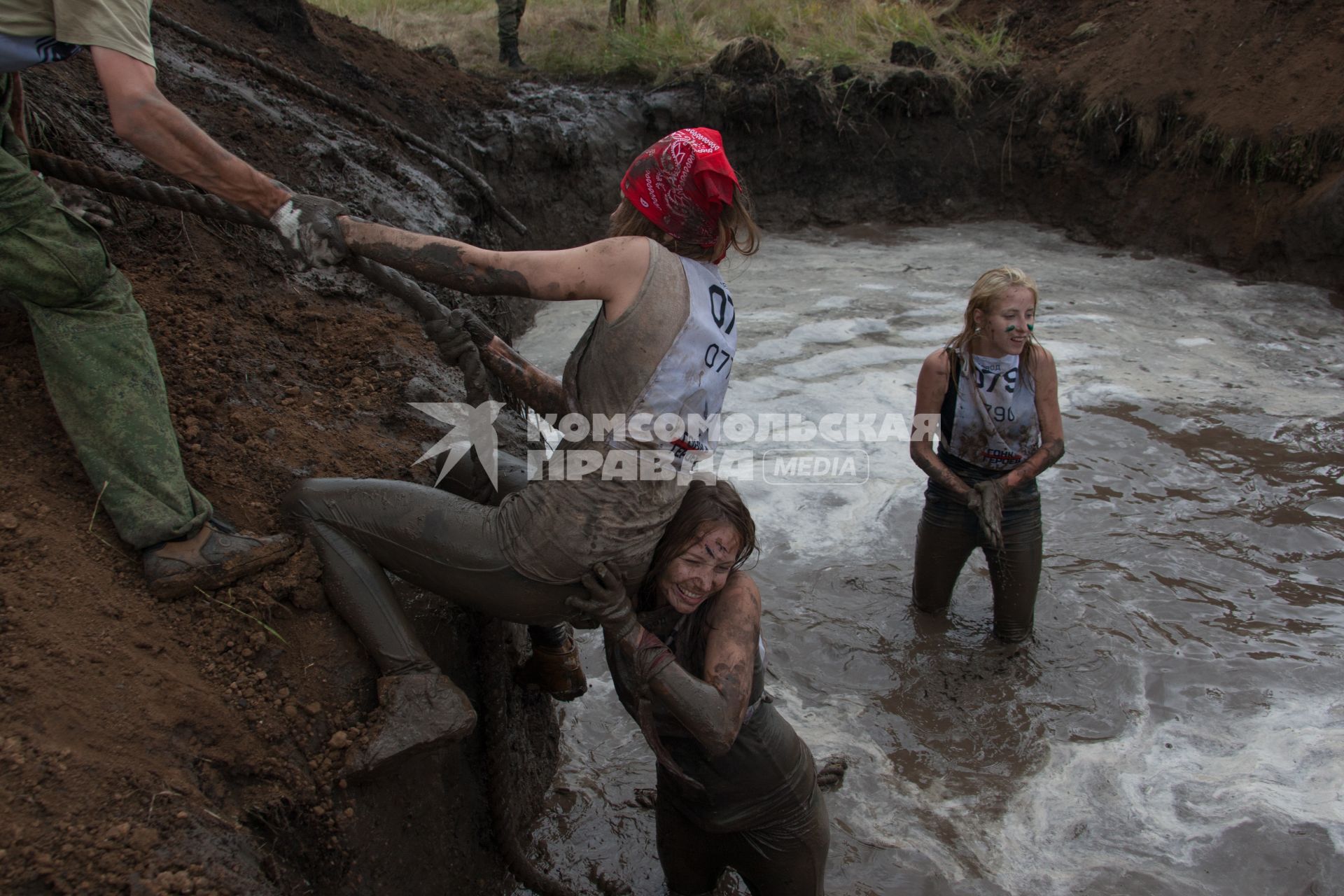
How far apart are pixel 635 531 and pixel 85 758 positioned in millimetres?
1312

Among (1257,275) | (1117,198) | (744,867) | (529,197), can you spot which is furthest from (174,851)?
(1117,198)

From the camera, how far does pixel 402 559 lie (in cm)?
254

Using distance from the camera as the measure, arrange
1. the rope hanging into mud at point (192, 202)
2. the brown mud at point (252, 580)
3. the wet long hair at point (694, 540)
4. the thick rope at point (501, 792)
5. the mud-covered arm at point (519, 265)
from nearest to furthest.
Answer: the brown mud at point (252, 580)
the mud-covered arm at point (519, 265)
the wet long hair at point (694, 540)
the rope hanging into mud at point (192, 202)
the thick rope at point (501, 792)

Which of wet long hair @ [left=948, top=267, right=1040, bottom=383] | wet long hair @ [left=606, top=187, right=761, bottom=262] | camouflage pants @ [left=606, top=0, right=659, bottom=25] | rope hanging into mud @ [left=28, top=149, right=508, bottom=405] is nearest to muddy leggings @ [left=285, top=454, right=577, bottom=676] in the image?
rope hanging into mud @ [left=28, top=149, right=508, bottom=405]

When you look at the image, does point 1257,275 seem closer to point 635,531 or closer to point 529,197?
point 529,197

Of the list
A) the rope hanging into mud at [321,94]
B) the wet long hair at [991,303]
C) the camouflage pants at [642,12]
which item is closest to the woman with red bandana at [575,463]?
the wet long hair at [991,303]

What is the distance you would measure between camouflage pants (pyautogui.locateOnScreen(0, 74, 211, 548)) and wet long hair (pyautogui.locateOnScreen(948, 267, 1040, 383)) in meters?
2.89

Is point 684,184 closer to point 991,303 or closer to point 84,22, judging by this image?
point 84,22

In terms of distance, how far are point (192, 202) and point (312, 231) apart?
606 mm

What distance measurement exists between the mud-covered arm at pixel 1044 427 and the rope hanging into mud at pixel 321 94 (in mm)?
2660

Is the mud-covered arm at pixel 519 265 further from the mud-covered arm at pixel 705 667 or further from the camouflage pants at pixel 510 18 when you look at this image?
the camouflage pants at pixel 510 18

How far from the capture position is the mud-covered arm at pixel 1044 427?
3871 mm

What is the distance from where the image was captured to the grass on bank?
34.5 feet

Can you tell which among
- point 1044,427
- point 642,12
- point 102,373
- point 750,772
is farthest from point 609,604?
point 642,12
